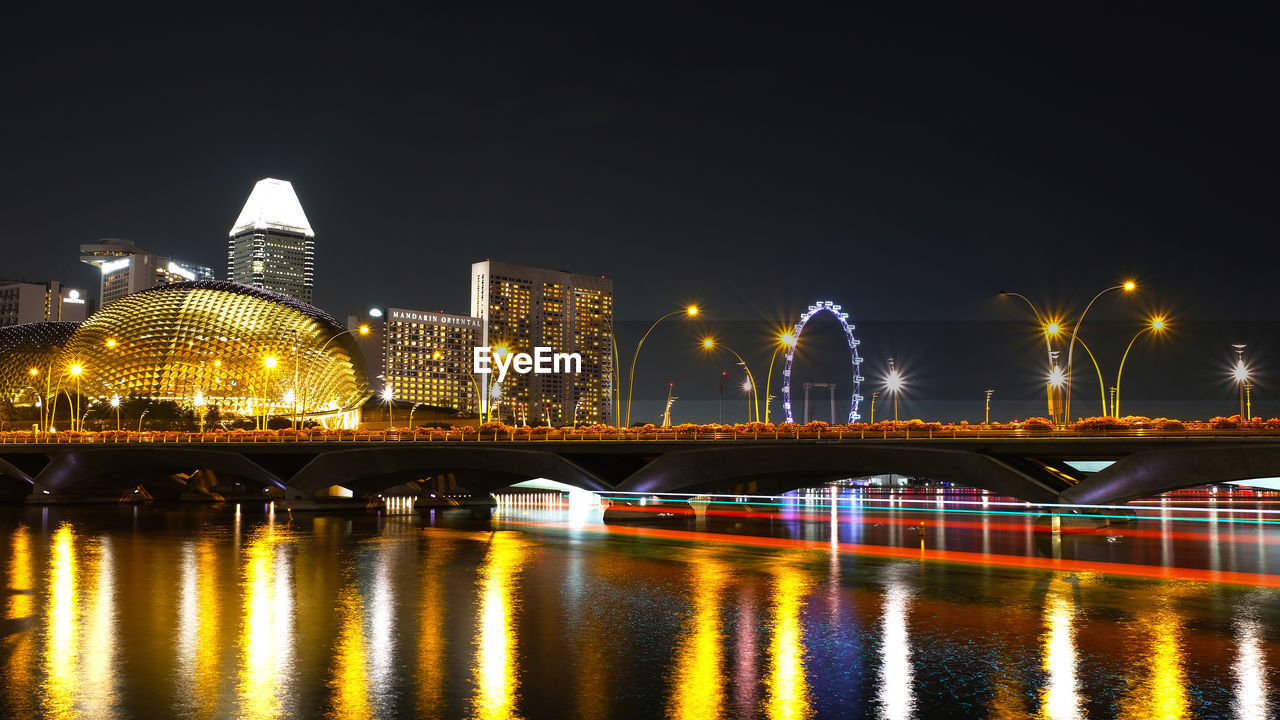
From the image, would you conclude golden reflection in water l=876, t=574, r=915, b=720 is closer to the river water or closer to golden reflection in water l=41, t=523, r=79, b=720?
the river water

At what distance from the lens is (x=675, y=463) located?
6088 cm

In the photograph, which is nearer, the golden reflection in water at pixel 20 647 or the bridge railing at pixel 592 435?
the golden reflection in water at pixel 20 647

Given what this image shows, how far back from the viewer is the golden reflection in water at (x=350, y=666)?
14.6 meters

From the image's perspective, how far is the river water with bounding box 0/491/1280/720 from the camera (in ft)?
50.1

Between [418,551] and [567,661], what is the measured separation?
25759 mm

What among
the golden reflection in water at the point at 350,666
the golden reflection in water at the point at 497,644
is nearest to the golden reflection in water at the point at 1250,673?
the golden reflection in water at the point at 497,644

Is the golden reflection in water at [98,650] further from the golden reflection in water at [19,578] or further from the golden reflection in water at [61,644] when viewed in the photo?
the golden reflection in water at [19,578]

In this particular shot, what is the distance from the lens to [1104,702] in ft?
49.6

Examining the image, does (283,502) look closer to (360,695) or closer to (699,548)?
(699,548)

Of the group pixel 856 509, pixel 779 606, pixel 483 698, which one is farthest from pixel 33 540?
pixel 856 509

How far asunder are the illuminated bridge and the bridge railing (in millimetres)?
268

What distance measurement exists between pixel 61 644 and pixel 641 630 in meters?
11.3

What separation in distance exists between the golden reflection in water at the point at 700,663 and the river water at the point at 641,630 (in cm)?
9

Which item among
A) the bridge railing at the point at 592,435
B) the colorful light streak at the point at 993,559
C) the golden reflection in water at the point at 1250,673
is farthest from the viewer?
the bridge railing at the point at 592,435
